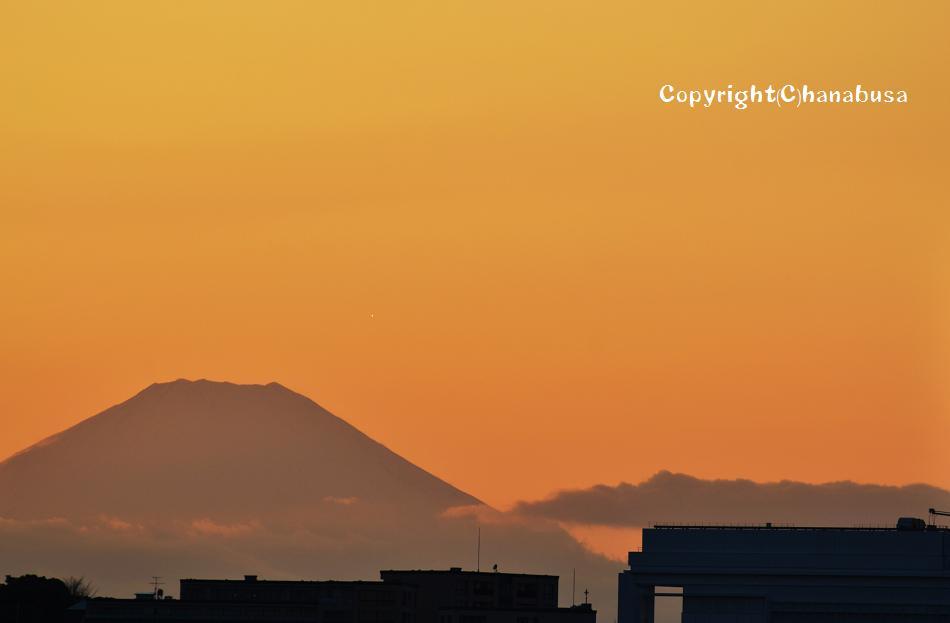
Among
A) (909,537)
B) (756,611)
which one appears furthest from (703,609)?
(909,537)

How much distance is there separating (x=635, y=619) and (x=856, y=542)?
18.3 meters

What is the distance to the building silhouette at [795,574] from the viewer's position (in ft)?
560

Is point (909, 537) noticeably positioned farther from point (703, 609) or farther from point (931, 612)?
point (703, 609)

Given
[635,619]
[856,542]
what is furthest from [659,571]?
[856,542]

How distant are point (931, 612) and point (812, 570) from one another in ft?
31.1

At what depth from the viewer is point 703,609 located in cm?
17438

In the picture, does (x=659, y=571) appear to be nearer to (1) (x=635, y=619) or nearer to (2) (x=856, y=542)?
(1) (x=635, y=619)

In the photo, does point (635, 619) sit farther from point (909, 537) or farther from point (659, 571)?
point (909, 537)

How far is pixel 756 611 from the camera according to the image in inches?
6826

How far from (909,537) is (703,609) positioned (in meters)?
16.9

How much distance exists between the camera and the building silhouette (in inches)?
6722

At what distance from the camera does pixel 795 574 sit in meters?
172

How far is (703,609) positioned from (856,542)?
42.6ft

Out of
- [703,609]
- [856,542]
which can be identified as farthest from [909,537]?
[703,609]
